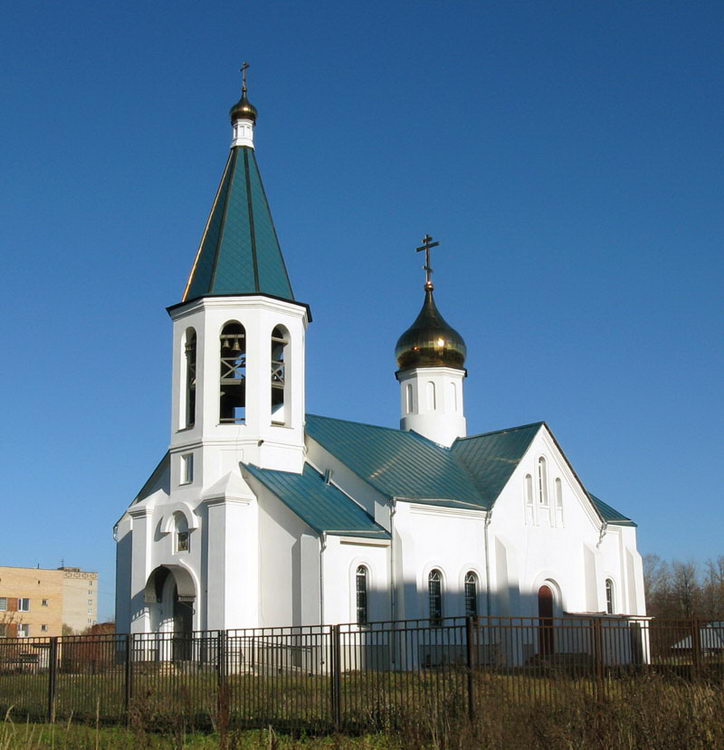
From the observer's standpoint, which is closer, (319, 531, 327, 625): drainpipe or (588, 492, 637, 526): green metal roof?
(319, 531, 327, 625): drainpipe

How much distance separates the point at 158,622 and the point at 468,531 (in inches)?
306

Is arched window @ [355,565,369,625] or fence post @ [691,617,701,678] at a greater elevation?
arched window @ [355,565,369,625]

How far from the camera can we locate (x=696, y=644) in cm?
1273

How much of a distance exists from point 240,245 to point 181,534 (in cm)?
700

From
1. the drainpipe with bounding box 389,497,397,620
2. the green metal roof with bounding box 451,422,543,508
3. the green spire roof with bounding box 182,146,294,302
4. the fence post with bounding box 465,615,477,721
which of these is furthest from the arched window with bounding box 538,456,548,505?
the fence post with bounding box 465,615,477,721

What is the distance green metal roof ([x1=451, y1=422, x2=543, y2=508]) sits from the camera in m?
26.2

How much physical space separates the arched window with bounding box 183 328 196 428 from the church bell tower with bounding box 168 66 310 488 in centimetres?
2

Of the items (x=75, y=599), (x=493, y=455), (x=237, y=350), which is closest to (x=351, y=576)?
(x=237, y=350)

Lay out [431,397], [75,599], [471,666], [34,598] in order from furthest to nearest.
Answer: [75,599] → [34,598] → [431,397] → [471,666]

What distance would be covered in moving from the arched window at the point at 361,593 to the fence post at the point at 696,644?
31.5 feet

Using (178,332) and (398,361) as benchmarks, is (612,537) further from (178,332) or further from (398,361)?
(178,332)

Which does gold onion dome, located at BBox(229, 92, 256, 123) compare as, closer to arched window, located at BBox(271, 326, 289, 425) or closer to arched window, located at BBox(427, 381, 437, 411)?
arched window, located at BBox(271, 326, 289, 425)

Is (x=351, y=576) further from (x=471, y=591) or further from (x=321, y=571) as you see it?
(x=471, y=591)

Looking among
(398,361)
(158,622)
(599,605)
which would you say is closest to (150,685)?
(158,622)
